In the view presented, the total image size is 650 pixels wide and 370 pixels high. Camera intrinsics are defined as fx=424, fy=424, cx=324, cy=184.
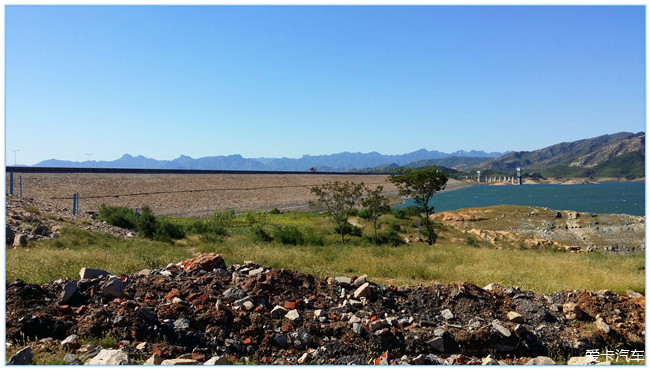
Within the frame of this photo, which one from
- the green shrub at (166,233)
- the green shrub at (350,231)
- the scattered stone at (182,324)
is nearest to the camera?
the scattered stone at (182,324)

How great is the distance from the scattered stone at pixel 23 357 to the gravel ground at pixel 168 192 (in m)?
37.8

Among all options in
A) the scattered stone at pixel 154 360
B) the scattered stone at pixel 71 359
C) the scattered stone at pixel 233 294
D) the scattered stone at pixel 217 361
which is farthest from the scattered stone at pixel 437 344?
the scattered stone at pixel 71 359

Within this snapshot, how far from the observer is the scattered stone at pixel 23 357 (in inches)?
174

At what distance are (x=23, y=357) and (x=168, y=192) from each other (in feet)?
165

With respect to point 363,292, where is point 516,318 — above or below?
below

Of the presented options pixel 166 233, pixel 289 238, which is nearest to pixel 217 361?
pixel 289 238

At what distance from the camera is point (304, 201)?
59188 mm

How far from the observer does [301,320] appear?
5.98 metres

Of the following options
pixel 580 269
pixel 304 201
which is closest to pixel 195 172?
pixel 304 201

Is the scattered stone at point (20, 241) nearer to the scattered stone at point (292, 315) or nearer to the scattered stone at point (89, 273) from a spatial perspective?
the scattered stone at point (89, 273)

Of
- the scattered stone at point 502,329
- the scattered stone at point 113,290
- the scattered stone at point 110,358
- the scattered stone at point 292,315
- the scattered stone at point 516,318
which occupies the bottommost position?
the scattered stone at point 516,318

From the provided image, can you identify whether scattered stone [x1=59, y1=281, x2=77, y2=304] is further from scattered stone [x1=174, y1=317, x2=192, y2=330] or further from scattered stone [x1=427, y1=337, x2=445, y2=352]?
scattered stone [x1=427, y1=337, x2=445, y2=352]

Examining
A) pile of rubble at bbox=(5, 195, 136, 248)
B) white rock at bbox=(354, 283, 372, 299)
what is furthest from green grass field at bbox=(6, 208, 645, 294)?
white rock at bbox=(354, 283, 372, 299)

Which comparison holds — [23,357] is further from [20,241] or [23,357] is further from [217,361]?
[20,241]
